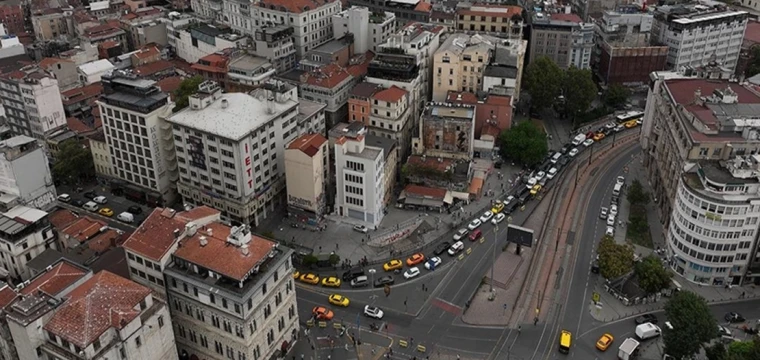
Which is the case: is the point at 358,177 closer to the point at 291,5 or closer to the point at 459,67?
the point at 459,67

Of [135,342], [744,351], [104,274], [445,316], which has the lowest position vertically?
[445,316]

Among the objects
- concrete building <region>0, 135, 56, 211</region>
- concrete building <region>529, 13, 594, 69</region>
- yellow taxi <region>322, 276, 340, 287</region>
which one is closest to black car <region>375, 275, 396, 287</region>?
yellow taxi <region>322, 276, 340, 287</region>

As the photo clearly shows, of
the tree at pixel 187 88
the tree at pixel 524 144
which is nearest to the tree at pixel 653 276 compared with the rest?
the tree at pixel 524 144

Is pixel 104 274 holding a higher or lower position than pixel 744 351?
higher

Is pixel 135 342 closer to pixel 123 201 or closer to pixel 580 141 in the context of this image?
pixel 123 201

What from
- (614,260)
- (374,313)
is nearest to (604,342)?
(614,260)

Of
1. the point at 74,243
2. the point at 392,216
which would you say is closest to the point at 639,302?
the point at 392,216
